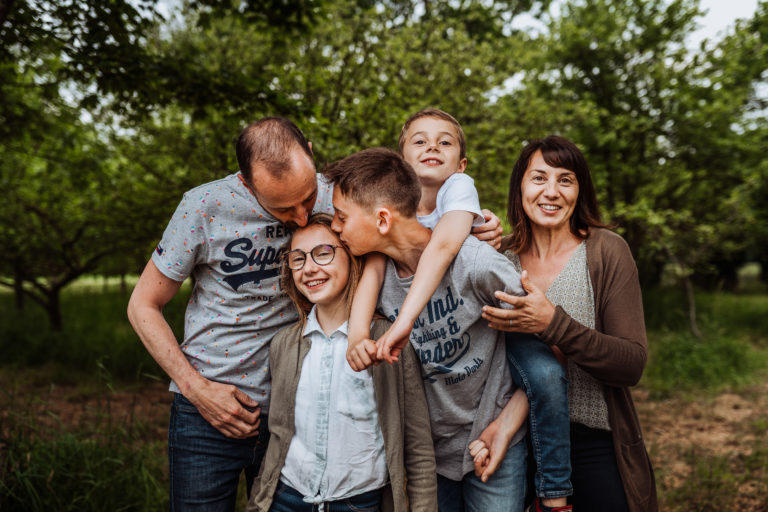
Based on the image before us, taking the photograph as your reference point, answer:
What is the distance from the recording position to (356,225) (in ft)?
5.94

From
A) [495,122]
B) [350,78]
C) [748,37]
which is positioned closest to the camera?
[350,78]

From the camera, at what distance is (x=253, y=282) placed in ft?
6.43

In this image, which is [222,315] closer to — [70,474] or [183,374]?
[183,374]

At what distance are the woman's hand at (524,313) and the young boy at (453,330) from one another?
0.20ft

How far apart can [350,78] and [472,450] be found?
430cm

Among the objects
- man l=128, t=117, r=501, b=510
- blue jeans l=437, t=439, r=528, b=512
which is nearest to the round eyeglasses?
man l=128, t=117, r=501, b=510

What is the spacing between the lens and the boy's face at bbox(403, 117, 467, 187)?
2088mm

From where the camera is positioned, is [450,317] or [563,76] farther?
[563,76]

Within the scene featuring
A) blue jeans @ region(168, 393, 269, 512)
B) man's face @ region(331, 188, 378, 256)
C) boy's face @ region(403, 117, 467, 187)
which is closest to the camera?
man's face @ region(331, 188, 378, 256)

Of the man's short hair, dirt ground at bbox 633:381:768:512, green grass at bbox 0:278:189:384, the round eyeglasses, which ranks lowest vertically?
dirt ground at bbox 633:381:768:512

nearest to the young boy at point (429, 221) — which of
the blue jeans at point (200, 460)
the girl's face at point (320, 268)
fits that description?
the girl's face at point (320, 268)

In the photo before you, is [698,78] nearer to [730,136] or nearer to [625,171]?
[730,136]

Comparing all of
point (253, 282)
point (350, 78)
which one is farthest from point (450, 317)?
point (350, 78)

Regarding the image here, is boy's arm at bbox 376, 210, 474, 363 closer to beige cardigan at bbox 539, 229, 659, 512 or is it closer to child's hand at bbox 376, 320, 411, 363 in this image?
child's hand at bbox 376, 320, 411, 363
